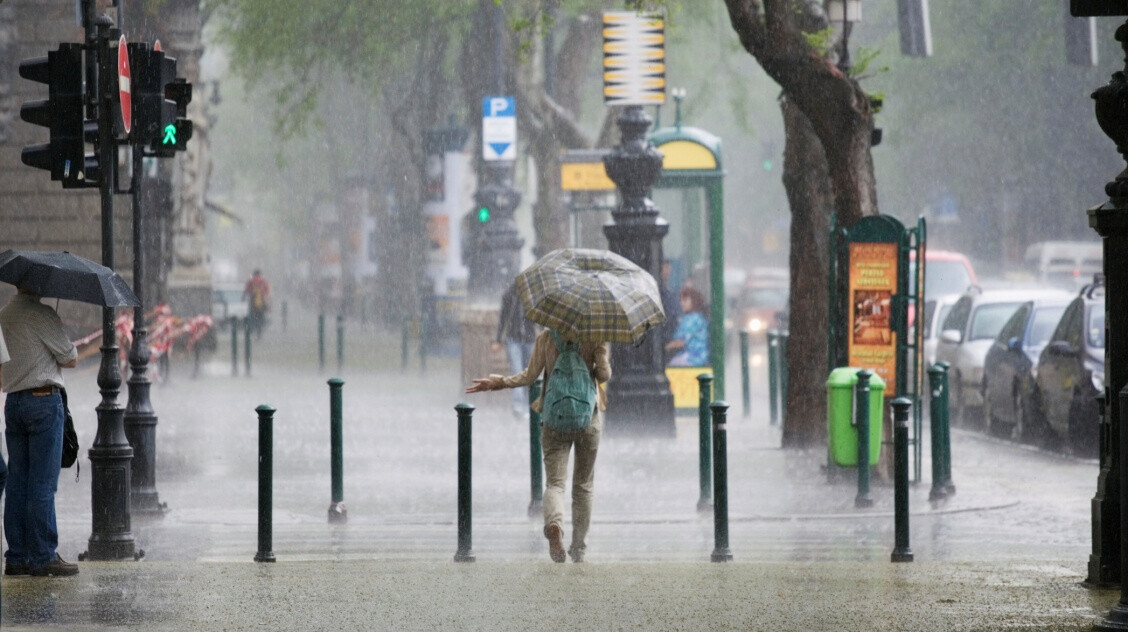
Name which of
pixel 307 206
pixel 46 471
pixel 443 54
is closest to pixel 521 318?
pixel 46 471

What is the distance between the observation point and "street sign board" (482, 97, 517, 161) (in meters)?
29.0

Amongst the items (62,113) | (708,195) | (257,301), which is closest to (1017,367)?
(708,195)

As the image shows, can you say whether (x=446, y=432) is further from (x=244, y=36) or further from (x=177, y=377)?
(x=244, y=36)

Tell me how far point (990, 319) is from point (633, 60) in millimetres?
5751

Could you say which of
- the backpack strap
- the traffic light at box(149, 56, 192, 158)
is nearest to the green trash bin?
the backpack strap

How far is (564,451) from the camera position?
36.9 ft

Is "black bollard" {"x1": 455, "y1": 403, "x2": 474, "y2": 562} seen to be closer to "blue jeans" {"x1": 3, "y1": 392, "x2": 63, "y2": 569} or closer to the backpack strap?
the backpack strap

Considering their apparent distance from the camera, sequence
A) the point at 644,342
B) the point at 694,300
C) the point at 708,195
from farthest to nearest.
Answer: the point at 708,195
the point at 694,300
the point at 644,342

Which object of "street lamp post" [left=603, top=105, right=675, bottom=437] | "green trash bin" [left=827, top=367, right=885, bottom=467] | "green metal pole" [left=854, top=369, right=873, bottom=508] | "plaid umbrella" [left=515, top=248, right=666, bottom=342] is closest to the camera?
"plaid umbrella" [left=515, top=248, right=666, bottom=342]

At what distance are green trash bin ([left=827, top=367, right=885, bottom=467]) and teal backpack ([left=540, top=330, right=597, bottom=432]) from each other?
15.2 ft

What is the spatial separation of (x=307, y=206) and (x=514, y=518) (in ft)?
213

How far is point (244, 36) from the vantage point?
34.5 meters

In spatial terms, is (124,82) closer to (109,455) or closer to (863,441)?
(109,455)

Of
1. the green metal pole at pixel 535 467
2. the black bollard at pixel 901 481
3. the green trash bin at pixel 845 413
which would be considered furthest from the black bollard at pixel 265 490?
the green trash bin at pixel 845 413
